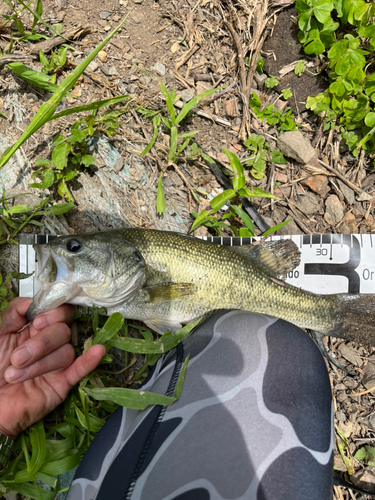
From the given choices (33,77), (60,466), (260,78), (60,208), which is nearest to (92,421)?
(60,466)

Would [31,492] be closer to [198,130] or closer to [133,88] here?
[198,130]

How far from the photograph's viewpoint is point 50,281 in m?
2.30

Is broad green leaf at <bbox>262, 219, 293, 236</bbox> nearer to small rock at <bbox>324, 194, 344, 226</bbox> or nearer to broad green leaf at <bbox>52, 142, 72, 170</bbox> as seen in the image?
small rock at <bbox>324, 194, 344, 226</bbox>

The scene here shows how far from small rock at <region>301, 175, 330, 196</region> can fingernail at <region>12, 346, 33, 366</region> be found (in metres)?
2.96

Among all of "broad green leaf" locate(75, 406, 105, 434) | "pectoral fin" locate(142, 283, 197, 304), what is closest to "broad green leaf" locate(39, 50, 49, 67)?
"pectoral fin" locate(142, 283, 197, 304)

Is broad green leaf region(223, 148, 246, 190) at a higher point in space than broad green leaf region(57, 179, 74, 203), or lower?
higher

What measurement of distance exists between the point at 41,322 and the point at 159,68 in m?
2.64

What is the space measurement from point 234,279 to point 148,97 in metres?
1.99

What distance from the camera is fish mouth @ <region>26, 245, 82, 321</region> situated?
2287mm

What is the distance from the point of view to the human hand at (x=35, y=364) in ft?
7.61

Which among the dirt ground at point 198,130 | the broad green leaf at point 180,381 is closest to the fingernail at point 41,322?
Answer: the dirt ground at point 198,130

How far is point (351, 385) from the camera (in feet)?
10.2

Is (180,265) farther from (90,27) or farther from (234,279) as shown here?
(90,27)

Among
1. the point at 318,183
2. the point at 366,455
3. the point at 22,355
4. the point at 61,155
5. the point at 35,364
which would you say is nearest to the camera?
the point at 22,355
